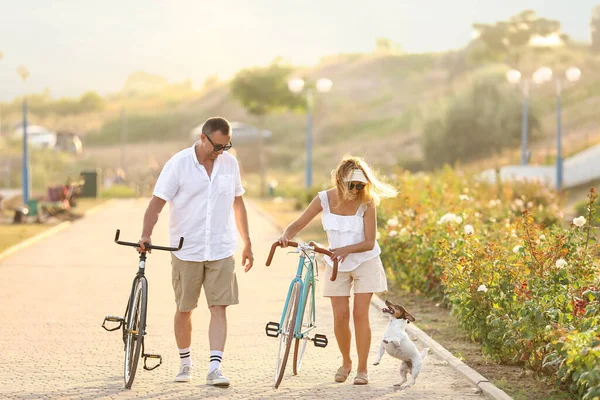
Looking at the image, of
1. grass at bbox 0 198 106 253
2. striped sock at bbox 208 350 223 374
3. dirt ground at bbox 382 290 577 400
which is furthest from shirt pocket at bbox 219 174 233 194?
grass at bbox 0 198 106 253

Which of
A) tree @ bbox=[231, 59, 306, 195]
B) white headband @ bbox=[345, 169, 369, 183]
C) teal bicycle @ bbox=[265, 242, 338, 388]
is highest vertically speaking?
tree @ bbox=[231, 59, 306, 195]

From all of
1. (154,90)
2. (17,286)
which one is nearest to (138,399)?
(17,286)

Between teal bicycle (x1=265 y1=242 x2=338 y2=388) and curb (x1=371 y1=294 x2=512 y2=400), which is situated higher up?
teal bicycle (x1=265 y1=242 x2=338 y2=388)

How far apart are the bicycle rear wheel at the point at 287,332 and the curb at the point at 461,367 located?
129 centimetres

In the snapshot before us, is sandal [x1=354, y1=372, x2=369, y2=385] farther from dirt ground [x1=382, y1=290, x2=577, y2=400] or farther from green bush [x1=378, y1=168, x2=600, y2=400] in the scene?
green bush [x1=378, y1=168, x2=600, y2=400]

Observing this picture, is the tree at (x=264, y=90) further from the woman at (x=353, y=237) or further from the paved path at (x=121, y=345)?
the woman at (x=353, y=237)

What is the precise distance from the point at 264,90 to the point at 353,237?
191 feet

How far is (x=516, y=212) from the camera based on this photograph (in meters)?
A: 20.5

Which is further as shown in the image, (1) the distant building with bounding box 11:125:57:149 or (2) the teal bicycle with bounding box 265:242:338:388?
(1) the distant building with bounding box 11:125:57:149

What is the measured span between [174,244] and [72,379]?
114 centimetres

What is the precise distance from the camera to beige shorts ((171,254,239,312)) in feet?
25.8

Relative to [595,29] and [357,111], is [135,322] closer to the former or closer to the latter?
[357,111]

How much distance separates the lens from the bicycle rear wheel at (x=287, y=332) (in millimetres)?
7555

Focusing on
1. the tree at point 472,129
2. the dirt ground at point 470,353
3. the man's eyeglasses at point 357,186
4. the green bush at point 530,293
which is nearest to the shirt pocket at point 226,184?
the man's eyeglasses at point 357,186
